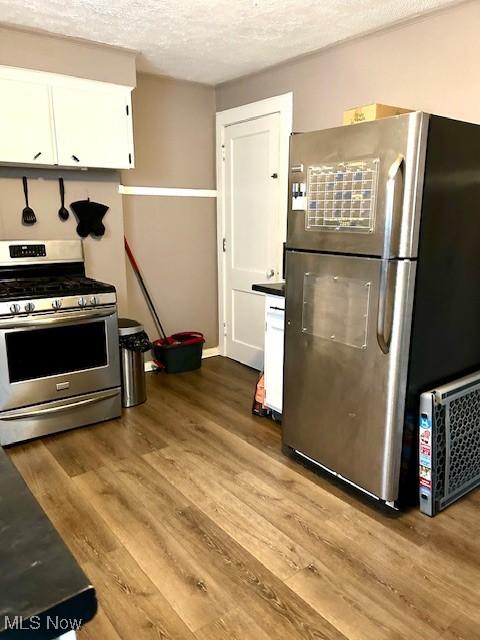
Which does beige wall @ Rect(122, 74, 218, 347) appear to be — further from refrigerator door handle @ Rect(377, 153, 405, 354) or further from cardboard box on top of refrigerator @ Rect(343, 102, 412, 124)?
refrigerator door handle @ Rect(377, 153, 405, 354)

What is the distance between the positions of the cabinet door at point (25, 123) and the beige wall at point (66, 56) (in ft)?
0.48

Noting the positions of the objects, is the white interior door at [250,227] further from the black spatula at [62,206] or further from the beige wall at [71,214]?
the black spatula at [62,206]

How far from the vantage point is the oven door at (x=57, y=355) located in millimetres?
2816

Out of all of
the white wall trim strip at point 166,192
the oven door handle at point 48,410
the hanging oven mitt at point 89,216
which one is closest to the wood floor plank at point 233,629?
the oven door handle at point 48,410

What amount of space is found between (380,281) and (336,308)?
0.29 meters

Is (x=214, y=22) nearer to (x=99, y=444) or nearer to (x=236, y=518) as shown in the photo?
(x=99, y=444)

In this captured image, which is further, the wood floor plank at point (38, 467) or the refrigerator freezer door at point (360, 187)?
the wood floor plank at point (38, 467)

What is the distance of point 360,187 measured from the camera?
209cm

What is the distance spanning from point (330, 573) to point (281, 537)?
0.28m

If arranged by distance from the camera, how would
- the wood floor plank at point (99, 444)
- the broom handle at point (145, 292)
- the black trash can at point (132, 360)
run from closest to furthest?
the wood floor plank at point (99, 444) < the black trash can at point (132, 360) < the broom handle at point (145, 292)

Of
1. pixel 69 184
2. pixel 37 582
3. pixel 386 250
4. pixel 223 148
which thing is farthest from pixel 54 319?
pixel 37 582

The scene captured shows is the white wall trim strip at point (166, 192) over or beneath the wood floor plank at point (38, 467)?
over

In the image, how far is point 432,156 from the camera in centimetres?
194

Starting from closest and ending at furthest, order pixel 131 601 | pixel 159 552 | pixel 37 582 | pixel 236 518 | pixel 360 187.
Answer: pixel 37 582
pixel 131 601
pixel 159 552
pixel 360 187
pixel 236 518
